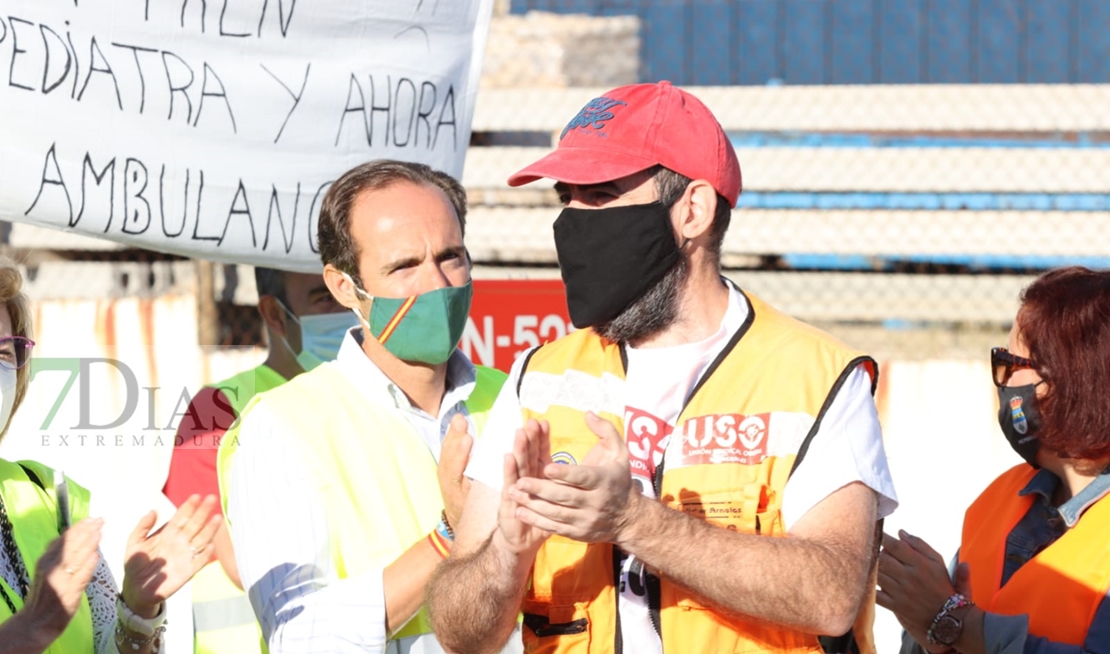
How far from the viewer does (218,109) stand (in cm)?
382

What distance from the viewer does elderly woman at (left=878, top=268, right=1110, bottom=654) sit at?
2.79 metres

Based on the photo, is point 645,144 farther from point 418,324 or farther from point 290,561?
point 290,561

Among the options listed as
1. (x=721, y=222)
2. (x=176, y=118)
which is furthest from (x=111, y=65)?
(x=721, y=222)

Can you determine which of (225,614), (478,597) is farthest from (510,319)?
(478,597)

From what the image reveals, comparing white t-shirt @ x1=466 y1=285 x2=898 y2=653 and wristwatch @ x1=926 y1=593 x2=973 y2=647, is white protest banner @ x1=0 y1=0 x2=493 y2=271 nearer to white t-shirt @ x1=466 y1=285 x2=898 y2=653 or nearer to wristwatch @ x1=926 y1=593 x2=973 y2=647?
white t-shirt @ x1=466 y1=285 x2=898 y2=653

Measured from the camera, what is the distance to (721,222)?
101 inches

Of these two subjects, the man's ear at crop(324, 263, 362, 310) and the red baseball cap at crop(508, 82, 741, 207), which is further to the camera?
the man's ear at crop(324, 263, 362, 310)

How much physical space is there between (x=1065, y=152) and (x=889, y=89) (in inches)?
42.6

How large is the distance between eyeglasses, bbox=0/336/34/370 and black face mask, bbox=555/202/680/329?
1162mm

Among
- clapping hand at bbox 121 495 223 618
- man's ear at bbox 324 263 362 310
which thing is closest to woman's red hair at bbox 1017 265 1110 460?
man's ear at bbox 324 263 362 310

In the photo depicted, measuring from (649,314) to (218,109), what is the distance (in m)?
1.86

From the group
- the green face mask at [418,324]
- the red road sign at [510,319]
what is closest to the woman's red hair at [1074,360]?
the green face mask at [418,324]

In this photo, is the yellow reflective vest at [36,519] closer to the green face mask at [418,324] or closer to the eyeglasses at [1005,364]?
the green face mask at [418,324]

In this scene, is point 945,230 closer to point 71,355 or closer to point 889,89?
point 889,89
